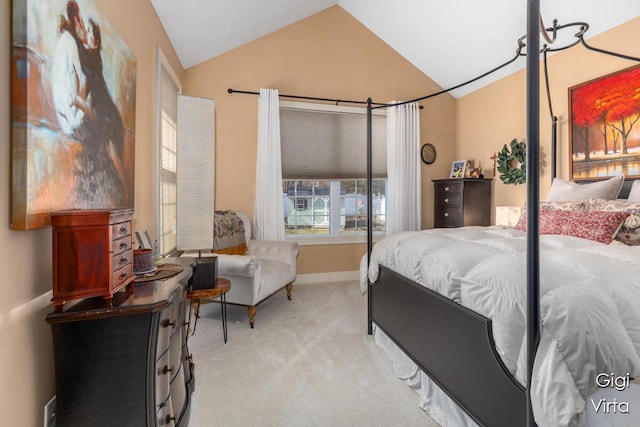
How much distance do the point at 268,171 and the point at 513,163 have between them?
115 inches

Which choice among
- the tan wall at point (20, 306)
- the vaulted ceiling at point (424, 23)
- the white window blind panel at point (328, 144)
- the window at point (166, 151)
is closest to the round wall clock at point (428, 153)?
the white window blind panel at point (328, 144)

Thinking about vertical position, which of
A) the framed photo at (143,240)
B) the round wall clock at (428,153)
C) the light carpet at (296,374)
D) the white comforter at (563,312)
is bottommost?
the light carpet at (296,374)

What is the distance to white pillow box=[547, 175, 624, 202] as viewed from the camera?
102 inches

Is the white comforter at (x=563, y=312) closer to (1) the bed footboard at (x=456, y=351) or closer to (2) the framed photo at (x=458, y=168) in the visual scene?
(1) the bed footboard at (x=456, y=351)

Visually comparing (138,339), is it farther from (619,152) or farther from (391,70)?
(391,70)

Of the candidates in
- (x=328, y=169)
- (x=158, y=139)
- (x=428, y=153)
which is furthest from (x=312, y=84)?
(x=158, y=139)

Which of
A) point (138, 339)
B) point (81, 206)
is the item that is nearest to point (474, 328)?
point (138, 339)

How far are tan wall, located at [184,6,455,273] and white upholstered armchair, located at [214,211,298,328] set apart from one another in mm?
582

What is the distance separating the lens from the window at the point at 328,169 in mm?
4164

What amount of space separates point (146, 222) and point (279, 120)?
2144mm

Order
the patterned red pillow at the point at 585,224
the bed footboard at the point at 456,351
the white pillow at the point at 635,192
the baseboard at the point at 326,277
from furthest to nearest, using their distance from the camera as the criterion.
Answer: the baseboard at the point at 326,277, the white pillow at the point at 635,192, the patterned red pillow at the point at 585,224, the bed footboard at the point at 456,351

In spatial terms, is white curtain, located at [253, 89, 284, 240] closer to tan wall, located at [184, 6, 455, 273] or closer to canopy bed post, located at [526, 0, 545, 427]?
tan wall, located at [184, 6, 455, 273]

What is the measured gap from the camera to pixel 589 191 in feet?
8.70

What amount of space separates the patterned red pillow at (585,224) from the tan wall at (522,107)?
4.38ft
